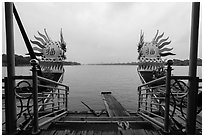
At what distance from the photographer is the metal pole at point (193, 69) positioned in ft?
8.02

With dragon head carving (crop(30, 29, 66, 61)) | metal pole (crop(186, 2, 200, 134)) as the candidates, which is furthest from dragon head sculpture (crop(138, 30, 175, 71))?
metal pole (crop(186, 2, 200, 134))

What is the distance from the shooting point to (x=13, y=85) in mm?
2492

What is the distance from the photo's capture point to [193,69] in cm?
251

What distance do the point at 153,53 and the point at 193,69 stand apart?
9728 millimetres

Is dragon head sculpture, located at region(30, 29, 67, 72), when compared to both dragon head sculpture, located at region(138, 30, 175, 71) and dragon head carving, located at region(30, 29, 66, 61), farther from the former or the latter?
dragon head sculpture, located at region(138, 30, 175, 71)

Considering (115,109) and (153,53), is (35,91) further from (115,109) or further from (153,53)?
(153,53)

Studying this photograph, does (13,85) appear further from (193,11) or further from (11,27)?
(193,11)

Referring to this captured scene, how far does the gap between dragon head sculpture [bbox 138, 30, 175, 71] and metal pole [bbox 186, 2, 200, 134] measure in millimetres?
9165

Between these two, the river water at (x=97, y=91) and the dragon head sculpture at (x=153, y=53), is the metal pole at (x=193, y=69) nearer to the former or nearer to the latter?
the river water at (x=97, y=91)

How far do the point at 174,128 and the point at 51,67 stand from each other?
965cm

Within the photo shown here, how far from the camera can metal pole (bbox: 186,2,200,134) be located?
2.44 m

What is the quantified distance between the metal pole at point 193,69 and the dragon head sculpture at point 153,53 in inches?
361

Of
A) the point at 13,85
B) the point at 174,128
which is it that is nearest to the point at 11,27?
the point at 13,85

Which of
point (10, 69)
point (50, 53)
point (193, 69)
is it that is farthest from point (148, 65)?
point (10, 69)
